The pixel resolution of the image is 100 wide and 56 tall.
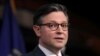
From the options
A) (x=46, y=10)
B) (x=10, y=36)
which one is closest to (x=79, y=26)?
(x=10, y=36)

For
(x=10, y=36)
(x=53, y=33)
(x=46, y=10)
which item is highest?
(x=46, y=10)

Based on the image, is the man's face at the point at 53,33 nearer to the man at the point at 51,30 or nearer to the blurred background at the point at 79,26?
the man at the point at 51,30

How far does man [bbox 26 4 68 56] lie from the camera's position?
2.95 meters

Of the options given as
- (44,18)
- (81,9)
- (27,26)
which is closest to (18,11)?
(27,26)

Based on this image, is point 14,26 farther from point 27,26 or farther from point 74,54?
point 74,54

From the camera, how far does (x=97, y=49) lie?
606cm

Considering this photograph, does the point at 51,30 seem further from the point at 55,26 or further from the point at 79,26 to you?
the point at 79,26

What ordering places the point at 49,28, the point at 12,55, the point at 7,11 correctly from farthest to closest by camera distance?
the point at 7,11, the point at 12,55, the point at 49,28

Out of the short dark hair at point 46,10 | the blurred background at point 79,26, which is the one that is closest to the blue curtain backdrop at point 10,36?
the blurred background at point 79,26

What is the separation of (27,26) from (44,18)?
118 inches

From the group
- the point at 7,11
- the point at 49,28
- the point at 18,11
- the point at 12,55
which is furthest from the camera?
the point at 18,11

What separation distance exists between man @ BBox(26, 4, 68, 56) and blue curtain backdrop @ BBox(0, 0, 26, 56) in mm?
2097

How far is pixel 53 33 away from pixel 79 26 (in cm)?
322

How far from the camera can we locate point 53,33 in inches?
116
